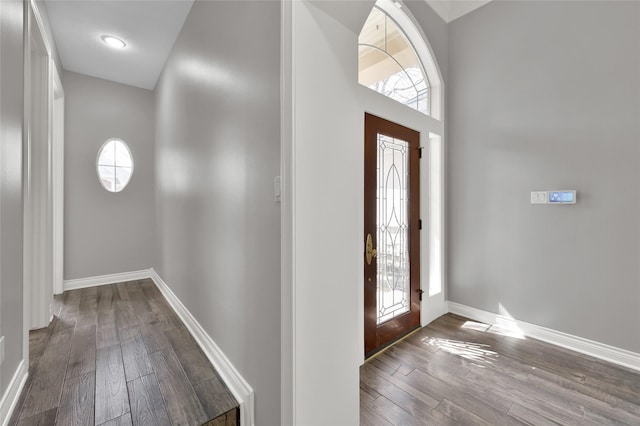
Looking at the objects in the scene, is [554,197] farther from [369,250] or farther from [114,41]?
[114,41]

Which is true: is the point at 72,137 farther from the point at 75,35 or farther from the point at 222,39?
the point at 222,39

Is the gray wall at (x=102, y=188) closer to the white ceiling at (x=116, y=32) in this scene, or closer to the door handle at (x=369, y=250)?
the white ceiling at (x=116, y=32)

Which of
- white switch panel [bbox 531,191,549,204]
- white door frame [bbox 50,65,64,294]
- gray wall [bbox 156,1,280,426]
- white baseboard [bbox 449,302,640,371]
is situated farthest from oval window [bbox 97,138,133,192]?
white switch panel [bbox 531,191,549,204]

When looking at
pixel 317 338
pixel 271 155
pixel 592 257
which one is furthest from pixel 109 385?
pixel 592 257

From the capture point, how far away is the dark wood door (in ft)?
7.09

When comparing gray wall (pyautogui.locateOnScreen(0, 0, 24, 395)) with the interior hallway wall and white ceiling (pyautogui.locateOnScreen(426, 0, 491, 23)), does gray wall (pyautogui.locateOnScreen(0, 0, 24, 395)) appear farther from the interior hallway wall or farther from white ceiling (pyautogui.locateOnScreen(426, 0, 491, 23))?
white ceiling (pyautogui.locateOnScreen(426, 0, 491, 23))

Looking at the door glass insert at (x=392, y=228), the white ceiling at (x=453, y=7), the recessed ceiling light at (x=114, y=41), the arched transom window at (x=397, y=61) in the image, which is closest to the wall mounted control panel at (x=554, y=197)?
the door glass insert at (x=392, y=228)

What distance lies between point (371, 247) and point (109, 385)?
1834 millimetres

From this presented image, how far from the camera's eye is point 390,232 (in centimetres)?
240

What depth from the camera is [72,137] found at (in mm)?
3428

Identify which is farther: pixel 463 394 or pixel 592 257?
pixel 592 257

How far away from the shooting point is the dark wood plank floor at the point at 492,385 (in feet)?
5.11

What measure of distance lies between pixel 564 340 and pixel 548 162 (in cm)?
151

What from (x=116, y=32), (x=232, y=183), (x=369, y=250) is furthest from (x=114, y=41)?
(x=369, y=250)
